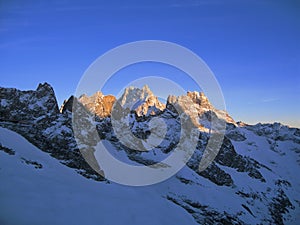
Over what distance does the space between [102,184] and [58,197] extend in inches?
416

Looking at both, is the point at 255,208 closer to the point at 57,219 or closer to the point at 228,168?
the point at 228,168

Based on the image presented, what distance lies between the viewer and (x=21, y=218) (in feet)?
66.1

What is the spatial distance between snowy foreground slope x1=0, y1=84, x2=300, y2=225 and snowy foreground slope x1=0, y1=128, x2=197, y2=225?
0.28 feet

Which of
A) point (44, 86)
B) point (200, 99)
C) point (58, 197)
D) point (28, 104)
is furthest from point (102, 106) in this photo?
point (200, 99)

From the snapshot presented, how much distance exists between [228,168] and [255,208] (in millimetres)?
22049

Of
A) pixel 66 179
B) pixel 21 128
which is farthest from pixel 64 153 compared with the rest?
pixel 66 179

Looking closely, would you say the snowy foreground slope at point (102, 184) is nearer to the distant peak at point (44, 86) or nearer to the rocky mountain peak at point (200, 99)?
the distant peak at point (44, 86)

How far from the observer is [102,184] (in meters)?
36.1

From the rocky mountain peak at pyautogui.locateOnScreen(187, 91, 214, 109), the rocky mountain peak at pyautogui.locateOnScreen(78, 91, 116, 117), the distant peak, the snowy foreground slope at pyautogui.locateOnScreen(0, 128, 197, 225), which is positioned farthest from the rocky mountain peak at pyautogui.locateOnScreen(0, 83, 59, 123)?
the rocky mountain peak at pyautogui.locateOnScreen(187, 91, 214, 109)

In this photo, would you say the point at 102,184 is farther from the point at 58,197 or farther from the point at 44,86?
the point at 44,86

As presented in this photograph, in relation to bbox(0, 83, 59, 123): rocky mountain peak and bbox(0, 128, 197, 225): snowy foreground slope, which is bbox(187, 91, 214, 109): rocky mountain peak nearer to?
bbox(0, 83, 59, 123): rocky mountain peak

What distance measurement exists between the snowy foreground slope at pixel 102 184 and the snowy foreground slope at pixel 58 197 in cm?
9

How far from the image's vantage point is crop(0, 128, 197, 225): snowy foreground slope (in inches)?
875

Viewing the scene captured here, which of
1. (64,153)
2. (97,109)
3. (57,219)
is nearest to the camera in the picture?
(57,219)
